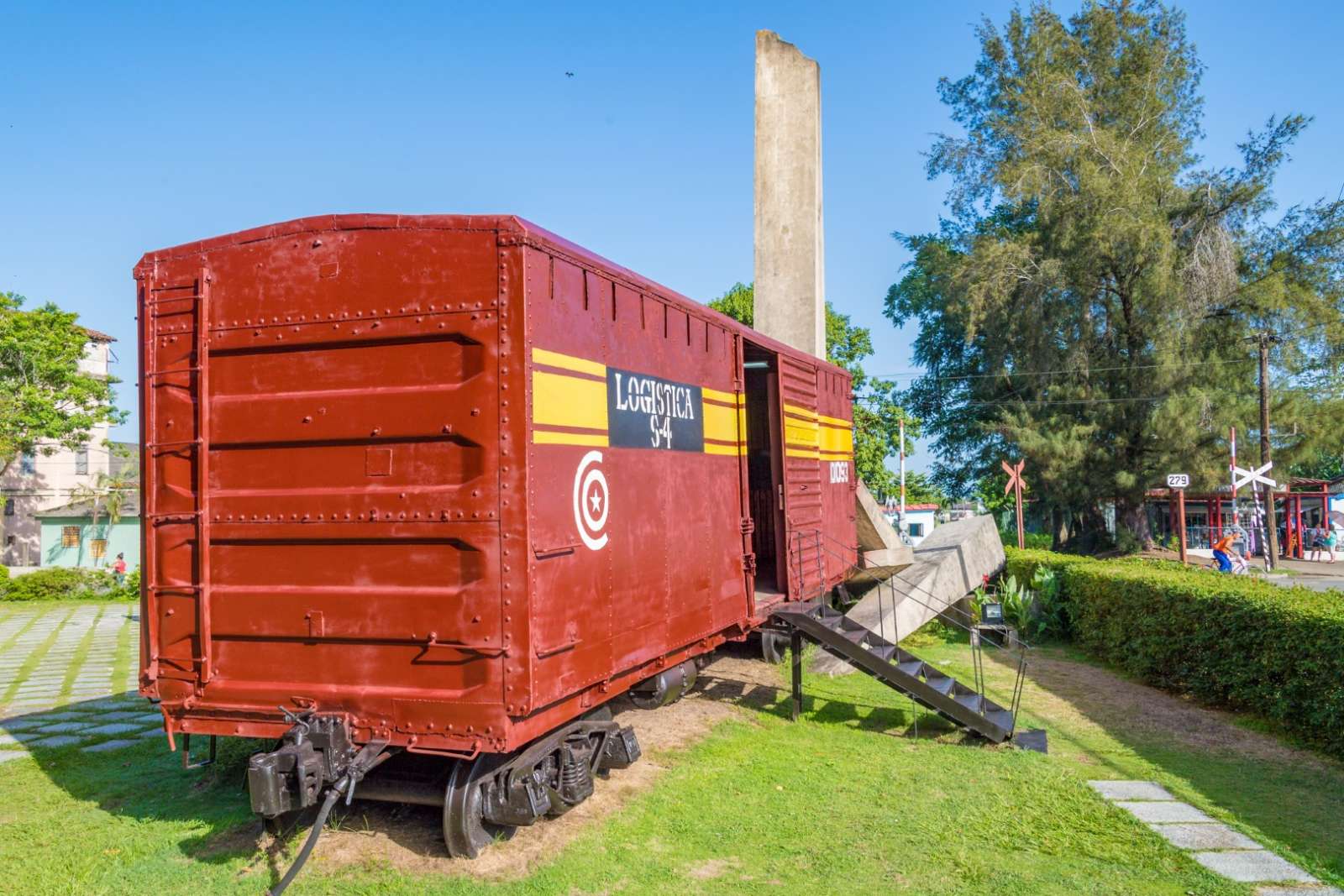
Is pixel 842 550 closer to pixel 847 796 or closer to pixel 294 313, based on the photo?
pixel 847 796

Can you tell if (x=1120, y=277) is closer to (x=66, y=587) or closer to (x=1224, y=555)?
(x=1224, y=555)

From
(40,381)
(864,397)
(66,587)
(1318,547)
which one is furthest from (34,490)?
(1318,547)

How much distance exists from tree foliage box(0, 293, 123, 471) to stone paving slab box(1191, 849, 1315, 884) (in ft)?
105

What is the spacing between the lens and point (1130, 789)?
7273 mm

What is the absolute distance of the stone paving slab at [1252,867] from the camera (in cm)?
552

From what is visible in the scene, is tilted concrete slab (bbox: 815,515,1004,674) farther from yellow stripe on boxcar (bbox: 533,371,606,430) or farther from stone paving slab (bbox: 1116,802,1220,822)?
yellow stripe on boxcar (bbox: 533,371,606,430)

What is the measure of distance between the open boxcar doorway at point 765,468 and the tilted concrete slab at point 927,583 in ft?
4.76

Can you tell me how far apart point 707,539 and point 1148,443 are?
26752 millimetres

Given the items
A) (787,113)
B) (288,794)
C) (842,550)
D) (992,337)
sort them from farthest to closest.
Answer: (992,337) < (787,113) < (842,550) < (288,794)

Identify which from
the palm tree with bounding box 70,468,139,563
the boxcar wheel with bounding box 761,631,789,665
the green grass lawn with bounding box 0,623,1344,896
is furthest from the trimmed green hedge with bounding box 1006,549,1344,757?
the palm tree with bounding box 70,468,139,563

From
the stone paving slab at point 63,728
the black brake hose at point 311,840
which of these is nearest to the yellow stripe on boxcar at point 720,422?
the black brake hose at point 311,840

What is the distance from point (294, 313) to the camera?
18.5 feet

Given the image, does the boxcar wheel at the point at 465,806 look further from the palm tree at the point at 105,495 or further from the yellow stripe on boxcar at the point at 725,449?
the palm tree at the point at 105,495

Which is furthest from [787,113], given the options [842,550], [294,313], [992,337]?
[992,337]
